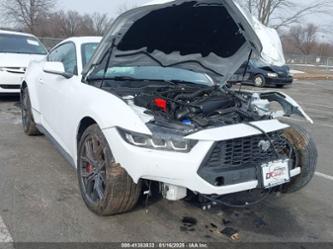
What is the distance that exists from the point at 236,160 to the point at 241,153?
7cm

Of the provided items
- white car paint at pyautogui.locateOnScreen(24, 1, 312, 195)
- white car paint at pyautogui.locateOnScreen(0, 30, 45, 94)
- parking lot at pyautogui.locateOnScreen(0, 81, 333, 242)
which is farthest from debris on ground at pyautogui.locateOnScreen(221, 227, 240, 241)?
white car paint at pyautogui.locateOnScreen(0, 30, 45, 94)

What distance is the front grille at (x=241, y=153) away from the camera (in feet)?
8.84

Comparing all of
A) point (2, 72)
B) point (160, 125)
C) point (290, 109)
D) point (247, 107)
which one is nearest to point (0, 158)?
point (160, 125)

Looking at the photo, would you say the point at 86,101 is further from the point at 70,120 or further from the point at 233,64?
the point at 233,64

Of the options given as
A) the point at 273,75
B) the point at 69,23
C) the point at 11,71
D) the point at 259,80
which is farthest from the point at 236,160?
the point at 69,23

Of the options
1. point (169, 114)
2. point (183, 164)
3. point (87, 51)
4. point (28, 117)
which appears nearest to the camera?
point (183, 164)

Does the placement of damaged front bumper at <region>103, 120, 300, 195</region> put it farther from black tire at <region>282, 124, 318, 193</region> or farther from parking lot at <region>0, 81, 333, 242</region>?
black tire at <region>282, 124, 318, 193</region>

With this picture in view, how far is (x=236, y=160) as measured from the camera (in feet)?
9.17

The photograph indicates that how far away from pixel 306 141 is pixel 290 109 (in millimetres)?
420

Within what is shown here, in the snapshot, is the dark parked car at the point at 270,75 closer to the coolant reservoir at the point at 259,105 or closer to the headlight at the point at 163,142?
the coolant reservoir at the point at 259,105

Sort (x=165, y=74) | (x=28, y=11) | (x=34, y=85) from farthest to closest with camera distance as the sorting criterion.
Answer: (x=28, y=11)
(x=34, y=85)
(x=165, y=74)

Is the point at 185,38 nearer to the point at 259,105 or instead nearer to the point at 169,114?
the point at 259,105

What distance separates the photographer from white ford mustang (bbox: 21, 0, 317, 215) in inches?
106

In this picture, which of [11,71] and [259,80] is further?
[259,80]
